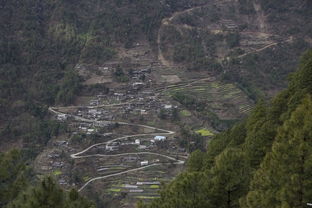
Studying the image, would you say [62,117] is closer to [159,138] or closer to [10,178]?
[159,138]

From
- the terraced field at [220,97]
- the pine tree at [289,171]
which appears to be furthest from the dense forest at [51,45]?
the pine tree at [289,171]

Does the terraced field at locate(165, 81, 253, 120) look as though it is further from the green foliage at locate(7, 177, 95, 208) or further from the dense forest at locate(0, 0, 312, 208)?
the green foliage at locate(7, 177, 95, 208)

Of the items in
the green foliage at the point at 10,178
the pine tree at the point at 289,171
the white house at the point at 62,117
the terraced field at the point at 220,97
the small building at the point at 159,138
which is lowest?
the small building at the point at 159,138

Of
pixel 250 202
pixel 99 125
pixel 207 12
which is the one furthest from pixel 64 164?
pixel 207 12

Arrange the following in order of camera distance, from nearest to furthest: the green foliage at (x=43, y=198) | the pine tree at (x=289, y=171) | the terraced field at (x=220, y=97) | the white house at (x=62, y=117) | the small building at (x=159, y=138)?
the pine tree at (x=289, y=171) < the green foliage at (x=43, y=198) < the small building at (x=159, y=138) < the white house at (x=62, y=117) < the terraced field at (x=220, y=97)

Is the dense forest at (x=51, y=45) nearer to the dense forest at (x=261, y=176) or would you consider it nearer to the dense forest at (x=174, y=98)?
the dense forest at (x=174, y=98)

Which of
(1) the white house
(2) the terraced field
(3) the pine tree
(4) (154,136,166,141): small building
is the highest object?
(3) the pine tree

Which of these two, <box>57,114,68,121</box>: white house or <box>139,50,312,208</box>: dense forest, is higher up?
<box>139,50,312,208</box>: dense forest

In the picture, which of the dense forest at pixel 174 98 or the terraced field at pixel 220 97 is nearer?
the dense forest at pixel 174 98

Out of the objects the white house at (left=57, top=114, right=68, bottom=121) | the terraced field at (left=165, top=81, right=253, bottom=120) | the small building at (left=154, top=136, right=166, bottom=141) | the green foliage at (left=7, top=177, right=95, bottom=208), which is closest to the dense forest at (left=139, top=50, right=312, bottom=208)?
the green foliage at (left=7, top=177, right=95, bottom=208)

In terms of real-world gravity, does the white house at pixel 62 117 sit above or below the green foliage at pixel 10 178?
below

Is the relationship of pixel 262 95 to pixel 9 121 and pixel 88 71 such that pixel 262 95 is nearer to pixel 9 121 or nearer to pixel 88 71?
pixel 88 71
